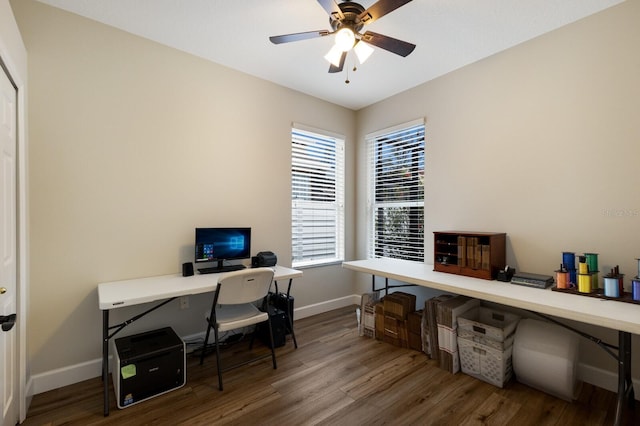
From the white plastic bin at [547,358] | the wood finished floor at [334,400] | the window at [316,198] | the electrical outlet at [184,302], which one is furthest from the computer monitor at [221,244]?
the white plastic bin at [547,358]

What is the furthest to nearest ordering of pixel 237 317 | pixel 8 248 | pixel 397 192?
pixel 397 192
pixel 237 317
pixel 8 248

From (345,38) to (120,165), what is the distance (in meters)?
2.03

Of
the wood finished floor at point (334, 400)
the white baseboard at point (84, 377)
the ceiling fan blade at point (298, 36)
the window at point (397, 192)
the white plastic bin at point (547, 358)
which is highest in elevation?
the ceiling fan blade at point (298, 36)

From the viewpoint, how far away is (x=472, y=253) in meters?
2.58

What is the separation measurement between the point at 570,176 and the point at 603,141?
305mm

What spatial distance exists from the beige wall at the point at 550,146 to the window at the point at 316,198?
1294 millimetres

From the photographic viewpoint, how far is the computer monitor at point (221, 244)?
274 cm

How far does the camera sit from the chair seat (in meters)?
2.32

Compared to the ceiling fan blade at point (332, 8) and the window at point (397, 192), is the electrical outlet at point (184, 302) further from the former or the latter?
the ceiling fan blade at point (332, 8)

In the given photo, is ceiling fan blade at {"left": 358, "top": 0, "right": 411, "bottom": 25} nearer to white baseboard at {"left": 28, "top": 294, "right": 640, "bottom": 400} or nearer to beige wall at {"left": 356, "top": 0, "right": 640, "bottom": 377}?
beige wall at {"left": 356, "top": 0, "right": 640, "bottom": 377}

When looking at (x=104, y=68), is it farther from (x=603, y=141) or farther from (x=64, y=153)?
(x=603, y=141)

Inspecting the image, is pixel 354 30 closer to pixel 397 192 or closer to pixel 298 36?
pixel 298 36

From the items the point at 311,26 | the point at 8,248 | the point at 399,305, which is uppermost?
the point at 311,26

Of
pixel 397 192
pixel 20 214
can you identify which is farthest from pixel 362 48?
pixel 20 214
